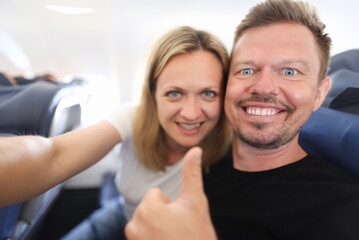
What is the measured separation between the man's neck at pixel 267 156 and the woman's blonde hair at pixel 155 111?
0.22m

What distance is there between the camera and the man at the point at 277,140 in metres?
0.55

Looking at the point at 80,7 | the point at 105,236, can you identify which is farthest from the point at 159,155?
the point at 80,7

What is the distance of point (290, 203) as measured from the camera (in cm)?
58

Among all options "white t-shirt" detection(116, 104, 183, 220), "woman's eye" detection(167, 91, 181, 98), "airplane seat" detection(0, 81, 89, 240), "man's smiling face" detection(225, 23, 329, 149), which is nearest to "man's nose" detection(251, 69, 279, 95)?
"man's smiling face" detection(225, 23, 329, 149)

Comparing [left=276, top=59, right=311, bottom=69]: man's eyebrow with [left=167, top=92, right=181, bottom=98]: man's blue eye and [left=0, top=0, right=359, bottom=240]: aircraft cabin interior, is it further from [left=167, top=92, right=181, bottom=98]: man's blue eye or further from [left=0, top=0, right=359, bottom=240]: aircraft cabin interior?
[left=167, top=92, right=181, bottom=98]: man's blue eye

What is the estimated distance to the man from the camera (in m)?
0.55

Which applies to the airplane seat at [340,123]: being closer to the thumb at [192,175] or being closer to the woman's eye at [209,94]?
the woman's eye at [209,94]

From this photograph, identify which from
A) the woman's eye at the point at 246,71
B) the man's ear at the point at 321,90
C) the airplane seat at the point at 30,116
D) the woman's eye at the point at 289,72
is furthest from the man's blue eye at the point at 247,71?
the airplane seat at the point at 30,116

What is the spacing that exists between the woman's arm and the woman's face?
11.3 inches

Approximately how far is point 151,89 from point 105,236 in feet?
2.71

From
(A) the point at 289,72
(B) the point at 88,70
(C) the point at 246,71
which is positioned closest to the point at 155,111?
(C) the point at 246,71

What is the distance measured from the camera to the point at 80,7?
1.30m

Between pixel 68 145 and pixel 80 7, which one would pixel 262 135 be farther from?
pixel 80 7

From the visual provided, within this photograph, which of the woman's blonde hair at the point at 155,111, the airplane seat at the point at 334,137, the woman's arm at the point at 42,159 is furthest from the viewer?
the woman's blonde hair at the point at 155,111
